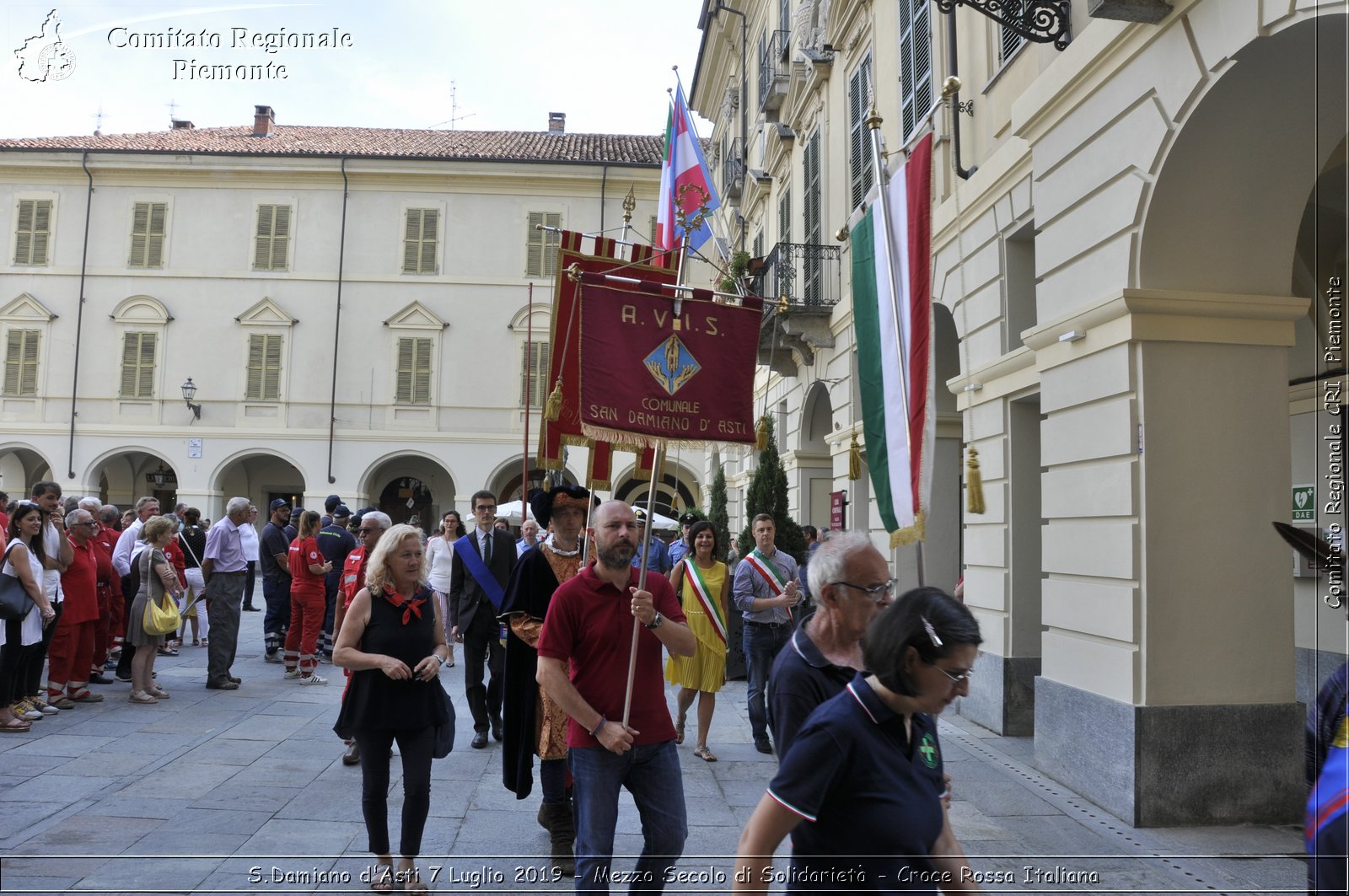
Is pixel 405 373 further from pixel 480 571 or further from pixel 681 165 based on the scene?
pixel 480 571

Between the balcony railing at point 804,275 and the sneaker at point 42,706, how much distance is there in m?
10.3

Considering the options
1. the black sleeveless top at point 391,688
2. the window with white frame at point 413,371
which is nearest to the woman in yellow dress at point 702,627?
the black sleeveless top at point 391,688

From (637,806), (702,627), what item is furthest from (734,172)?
(637,806)

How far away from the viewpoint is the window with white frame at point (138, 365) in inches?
1176

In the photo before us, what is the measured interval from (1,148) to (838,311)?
92.0ft

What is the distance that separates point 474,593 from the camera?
830 cm

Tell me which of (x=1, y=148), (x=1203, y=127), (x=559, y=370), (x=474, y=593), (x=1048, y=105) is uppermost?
(x=1, y=148)

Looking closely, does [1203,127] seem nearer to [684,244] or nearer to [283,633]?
[684,244]

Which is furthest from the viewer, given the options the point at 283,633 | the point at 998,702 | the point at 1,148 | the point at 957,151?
the point at 1,148

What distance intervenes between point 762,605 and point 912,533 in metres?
3.92

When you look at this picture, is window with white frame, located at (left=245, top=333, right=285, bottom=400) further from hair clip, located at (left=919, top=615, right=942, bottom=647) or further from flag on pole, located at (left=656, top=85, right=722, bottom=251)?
hair clip, located at (left=919, top=615, right=942, bottom=647)

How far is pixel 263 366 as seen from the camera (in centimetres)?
3011

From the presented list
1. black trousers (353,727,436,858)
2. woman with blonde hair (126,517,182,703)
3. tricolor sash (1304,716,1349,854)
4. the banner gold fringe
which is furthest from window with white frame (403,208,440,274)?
tricolor sash (1304,716,1349,854)

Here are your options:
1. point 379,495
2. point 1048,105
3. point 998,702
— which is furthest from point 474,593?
point 379,495
